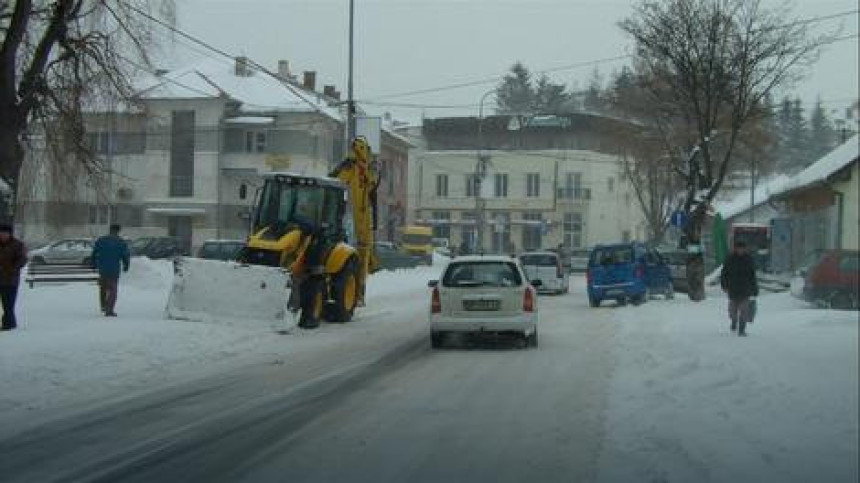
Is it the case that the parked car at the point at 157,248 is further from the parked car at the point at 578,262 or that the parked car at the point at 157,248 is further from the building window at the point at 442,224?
the building window at the point at 442,224

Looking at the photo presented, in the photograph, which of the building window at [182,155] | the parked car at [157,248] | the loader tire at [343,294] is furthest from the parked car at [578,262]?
the loader tire at [343,294]

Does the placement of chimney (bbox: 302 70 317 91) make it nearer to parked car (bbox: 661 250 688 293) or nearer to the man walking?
parked car (bbox: 661 250 688 293)

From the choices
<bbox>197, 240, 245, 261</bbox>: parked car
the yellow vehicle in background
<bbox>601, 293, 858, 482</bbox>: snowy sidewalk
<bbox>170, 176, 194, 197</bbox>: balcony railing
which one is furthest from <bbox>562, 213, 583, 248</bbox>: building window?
<bbox>601, 293, 858, 482</bbox>: snowy sidewalk

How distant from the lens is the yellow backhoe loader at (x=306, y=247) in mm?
19562

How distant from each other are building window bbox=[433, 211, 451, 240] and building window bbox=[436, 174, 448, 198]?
1.66 meters

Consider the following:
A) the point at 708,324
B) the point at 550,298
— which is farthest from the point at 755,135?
the point at 550,298

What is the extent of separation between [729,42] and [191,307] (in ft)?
48.6

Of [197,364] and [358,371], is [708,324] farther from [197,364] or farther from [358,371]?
[197,364]

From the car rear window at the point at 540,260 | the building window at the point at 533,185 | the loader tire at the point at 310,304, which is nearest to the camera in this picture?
the loader tire at the point at 310,304

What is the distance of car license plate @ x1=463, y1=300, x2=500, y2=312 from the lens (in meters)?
17.8

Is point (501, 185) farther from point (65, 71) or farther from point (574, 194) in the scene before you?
point (65, 71)

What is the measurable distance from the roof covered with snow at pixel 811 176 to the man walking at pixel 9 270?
11.5m

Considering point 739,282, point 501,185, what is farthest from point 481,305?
point 501,185

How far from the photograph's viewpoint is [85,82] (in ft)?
76.0
